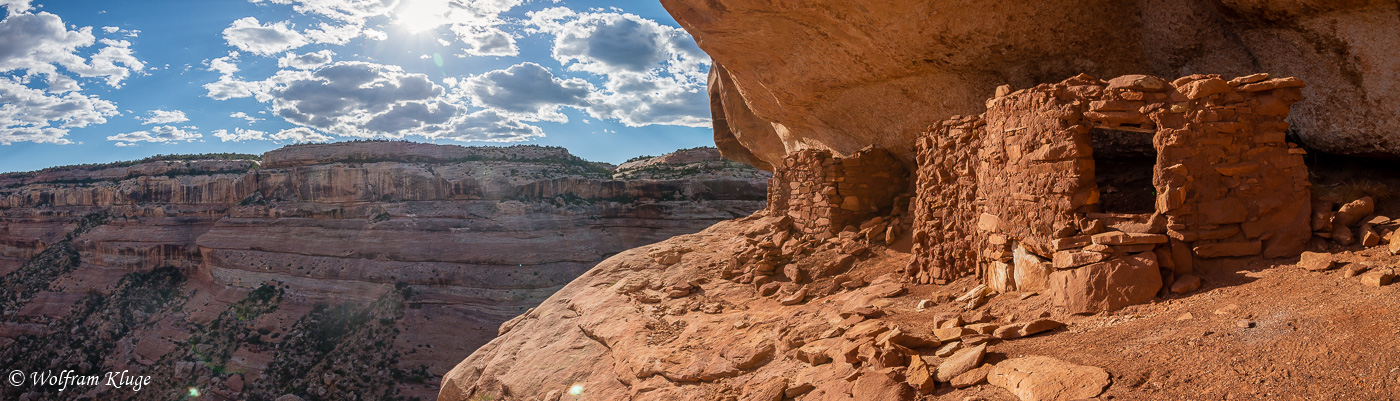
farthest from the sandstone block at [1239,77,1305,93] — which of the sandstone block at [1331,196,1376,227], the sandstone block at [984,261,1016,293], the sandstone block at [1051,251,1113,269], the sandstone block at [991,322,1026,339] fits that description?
the sandstone block at [991,322,1026,339]

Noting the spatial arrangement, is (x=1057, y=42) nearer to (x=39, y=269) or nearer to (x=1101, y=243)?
(x=1101, y=243)

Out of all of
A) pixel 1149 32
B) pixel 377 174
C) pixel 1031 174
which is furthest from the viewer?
pixel 377 174

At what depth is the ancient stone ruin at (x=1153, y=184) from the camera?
4820 mm

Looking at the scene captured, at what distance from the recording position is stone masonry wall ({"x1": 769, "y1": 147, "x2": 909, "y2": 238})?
9938mm

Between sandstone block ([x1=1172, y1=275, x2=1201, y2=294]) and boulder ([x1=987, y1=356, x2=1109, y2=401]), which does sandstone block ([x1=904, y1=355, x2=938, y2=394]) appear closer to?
boulder ([x1=987, y1=356, x2=1109, y2=401])

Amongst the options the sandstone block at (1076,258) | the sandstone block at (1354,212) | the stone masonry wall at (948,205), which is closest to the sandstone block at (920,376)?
the sandstone block at (1076,258)

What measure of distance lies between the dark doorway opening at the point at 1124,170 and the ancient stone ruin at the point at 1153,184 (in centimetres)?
224

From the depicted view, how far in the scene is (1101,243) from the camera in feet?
16.3

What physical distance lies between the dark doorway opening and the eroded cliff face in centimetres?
2649

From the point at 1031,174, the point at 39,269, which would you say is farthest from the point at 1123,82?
the point at 39,269

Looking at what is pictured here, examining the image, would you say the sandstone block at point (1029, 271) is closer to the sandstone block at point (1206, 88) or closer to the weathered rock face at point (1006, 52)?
the sandstone block at point (1206, 88)

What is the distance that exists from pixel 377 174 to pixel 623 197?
14.4 meters

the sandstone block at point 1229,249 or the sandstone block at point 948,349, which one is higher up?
the sandstone block at point 1229,249

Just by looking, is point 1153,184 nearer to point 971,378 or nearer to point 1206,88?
point 1206,88
